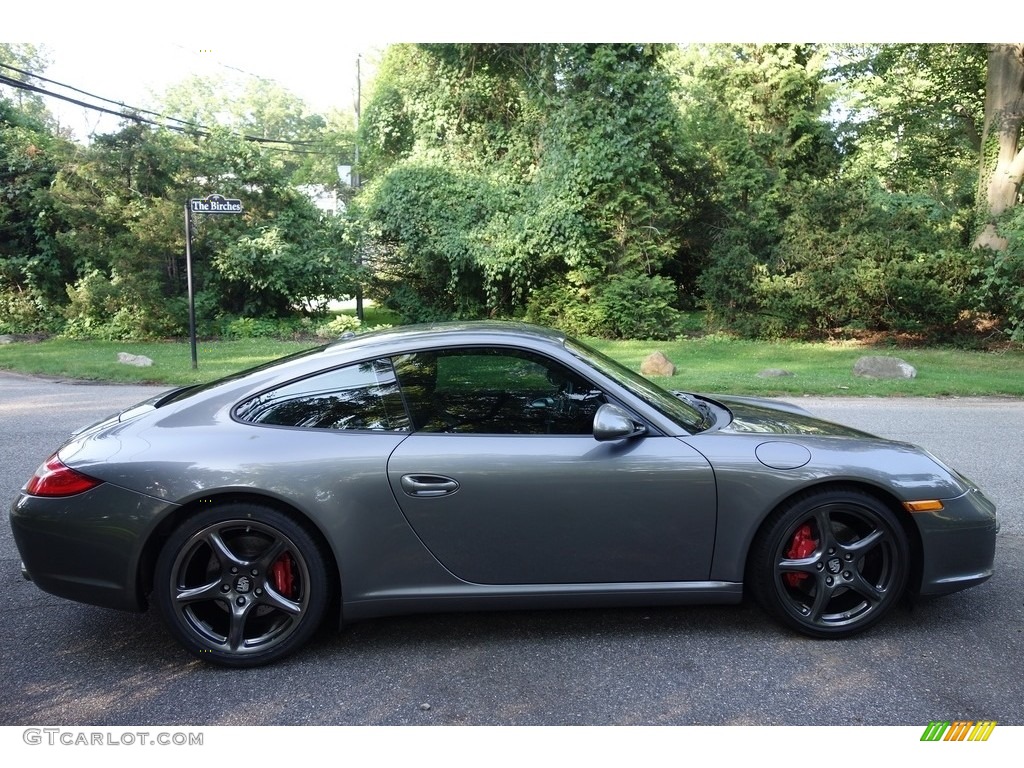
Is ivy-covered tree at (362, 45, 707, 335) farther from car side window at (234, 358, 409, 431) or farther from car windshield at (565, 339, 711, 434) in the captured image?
car side window at (234, 358, 409, 431)

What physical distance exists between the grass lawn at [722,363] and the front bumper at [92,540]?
8.70 metres

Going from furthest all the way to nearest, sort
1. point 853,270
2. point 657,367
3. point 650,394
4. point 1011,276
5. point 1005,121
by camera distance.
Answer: point 1005,121
point 853,270
point 1011,276
point 657,367
point 650,394

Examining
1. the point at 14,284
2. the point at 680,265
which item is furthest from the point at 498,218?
the point at 14,284

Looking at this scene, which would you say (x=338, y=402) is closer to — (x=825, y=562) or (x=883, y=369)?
(x=825, y=562)

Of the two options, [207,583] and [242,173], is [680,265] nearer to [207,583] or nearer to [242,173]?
[242,173]

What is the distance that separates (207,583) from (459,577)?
100 cm

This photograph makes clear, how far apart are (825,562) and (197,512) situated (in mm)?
2537

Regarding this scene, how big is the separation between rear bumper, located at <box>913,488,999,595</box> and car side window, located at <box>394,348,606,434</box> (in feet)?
4.79

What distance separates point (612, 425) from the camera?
311cm

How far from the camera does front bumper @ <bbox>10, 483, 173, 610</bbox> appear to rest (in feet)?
9.91

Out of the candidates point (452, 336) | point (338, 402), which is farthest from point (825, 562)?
point (338, 402)

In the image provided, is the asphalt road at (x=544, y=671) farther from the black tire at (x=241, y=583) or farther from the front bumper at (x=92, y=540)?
the front bumper at (x=92, y=540)

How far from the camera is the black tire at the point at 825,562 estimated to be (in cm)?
321

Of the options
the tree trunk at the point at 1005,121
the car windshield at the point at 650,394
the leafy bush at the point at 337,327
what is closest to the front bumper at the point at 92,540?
the car windshield at the point at 650,394
